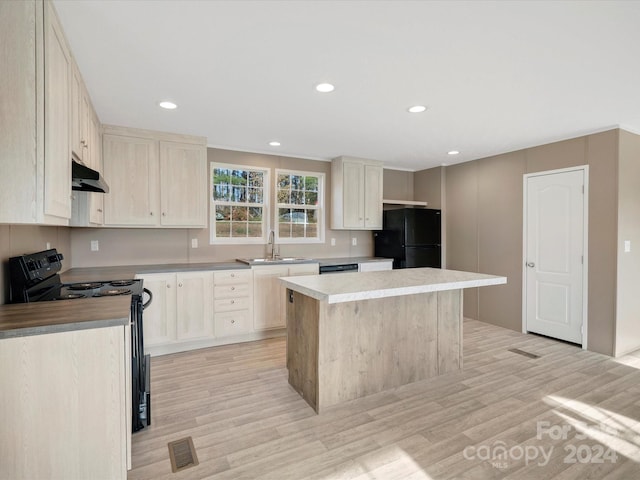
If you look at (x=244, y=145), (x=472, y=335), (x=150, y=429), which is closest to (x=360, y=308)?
(x=150, y=429)

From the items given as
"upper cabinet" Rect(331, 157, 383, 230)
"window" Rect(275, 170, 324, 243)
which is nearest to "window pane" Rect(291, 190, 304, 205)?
"window" Rect(275, 170, 324, 243)

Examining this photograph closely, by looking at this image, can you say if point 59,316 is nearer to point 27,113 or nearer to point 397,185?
point 27,113

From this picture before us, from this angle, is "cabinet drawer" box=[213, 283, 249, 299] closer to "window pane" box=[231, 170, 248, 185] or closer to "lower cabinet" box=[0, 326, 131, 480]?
"window pane" box=[231, 170, 248, 185]

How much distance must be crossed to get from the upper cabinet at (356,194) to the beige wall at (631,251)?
109 inches

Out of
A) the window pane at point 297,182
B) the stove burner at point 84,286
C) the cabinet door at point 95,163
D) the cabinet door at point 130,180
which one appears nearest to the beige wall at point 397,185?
Result: the window pane at point 297,182

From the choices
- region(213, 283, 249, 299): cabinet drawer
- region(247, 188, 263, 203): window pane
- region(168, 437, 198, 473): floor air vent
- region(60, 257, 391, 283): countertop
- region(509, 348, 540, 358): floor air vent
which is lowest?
region(168, 437, 198, 473): floor air vent

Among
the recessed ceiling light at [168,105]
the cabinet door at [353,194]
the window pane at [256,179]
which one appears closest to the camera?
the recessed ceiling light at [168,105]

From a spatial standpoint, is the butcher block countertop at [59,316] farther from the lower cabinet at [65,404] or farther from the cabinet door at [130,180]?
the cabinet door at [130,180]

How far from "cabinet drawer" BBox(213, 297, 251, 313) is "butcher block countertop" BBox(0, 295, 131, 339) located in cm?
190

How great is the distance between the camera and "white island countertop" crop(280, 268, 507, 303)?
2230 millimetres

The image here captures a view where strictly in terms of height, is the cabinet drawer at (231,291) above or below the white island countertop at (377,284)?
below

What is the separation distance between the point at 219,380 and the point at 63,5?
9.04 ft

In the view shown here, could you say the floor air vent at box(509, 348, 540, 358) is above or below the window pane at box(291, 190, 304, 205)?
below

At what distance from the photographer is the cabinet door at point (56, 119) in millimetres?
1521
